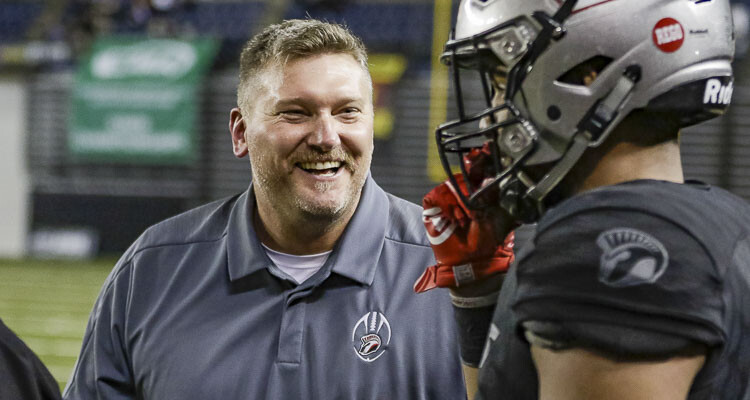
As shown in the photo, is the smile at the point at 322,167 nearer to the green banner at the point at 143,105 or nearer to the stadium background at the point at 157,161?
the stadium background at the point at 157,161

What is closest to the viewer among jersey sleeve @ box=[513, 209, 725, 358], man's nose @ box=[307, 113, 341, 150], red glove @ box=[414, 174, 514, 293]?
jersey sleeve @ box=[513, 209, 725, 358]

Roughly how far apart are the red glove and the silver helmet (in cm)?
18

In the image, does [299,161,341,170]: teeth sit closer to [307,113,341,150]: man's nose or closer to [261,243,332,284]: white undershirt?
[307,113,341,150]: man's nose

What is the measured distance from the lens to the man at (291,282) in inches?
81.1

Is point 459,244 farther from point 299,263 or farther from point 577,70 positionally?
point 299,263

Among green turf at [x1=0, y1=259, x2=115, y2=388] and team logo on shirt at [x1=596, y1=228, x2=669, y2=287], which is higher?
team logo on shirt at [x1=596, y1=228, x2=669, y2=287]

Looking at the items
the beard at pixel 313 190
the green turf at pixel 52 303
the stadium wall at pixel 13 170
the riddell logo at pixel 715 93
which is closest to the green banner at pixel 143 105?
the stadium wall at pixel 13 170

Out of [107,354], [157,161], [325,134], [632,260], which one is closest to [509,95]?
[632,260]

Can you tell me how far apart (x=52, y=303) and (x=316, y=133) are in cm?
693

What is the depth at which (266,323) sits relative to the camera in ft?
6.93

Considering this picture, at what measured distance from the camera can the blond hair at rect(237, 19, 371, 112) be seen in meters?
2.19

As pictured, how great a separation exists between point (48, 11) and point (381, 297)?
41.0 ft

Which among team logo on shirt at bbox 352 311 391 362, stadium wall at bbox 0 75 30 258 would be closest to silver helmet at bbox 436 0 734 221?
team logo on shirt at bbox 352 311 391 362

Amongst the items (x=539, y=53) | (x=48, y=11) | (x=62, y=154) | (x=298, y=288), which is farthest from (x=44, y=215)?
(x=539, y=53)
